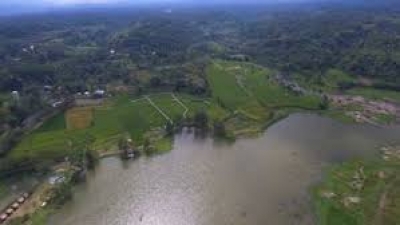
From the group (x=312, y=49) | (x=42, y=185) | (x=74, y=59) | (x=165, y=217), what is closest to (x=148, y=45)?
(x=74, y=59)

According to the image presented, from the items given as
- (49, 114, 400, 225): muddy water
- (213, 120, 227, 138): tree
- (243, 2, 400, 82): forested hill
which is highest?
(243, 2, 400, 82): forested hill

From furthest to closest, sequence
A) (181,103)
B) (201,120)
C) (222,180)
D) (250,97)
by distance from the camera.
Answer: (250,97)
(181,103)
(201,120)
(222,180)

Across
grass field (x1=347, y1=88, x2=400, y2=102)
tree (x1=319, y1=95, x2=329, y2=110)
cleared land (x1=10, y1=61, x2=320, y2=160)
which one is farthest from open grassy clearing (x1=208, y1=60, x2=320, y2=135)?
grass field (x1=347, y1=88, x2=400, y2=102)

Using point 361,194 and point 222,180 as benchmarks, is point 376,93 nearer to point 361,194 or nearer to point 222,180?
point 361,194

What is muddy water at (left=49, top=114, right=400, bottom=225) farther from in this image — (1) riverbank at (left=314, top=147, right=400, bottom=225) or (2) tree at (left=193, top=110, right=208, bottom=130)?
(2) tree at (left=193, top=110, right=208, bottom=130)

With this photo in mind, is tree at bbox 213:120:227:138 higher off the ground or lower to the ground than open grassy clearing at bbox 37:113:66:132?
higher

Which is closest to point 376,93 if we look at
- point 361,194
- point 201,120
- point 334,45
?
point 334,45

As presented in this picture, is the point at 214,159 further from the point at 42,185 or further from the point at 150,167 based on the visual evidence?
the point at 42,185
